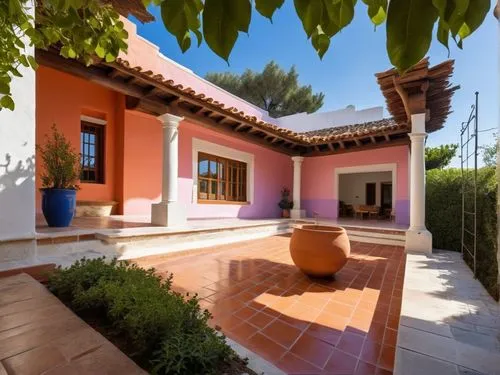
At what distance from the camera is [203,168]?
8172 mm

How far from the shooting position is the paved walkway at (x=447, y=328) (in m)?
1.55

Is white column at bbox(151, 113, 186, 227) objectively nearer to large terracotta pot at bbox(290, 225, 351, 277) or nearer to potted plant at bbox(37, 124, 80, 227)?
potted plant at bbox(37, 124, 80, 227)

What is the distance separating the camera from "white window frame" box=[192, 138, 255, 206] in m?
7.71

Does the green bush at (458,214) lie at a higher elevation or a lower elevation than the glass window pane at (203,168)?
lower

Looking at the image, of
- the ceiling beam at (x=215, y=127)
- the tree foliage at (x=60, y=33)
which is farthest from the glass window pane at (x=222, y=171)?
the tree foliage at (x=60, y=33)

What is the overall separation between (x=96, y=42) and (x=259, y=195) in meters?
8.43

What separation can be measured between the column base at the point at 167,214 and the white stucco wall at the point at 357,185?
39.3ft

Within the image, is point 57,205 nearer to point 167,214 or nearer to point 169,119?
point 167,214

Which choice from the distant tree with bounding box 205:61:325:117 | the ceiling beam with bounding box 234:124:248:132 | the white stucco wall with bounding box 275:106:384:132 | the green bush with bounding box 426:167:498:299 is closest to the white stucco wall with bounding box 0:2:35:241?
the ceiling beam with bounding box 234:124:248:132

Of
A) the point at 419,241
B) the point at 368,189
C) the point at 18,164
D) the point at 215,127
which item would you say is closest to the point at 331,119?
the point at 368,189

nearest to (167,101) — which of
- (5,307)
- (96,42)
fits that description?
(96,42)

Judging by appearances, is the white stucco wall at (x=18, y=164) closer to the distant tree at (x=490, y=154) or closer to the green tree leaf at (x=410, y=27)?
the green tree leaf at (x=410, y=27)

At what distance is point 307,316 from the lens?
2.45m

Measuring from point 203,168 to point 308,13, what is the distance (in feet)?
25.5
